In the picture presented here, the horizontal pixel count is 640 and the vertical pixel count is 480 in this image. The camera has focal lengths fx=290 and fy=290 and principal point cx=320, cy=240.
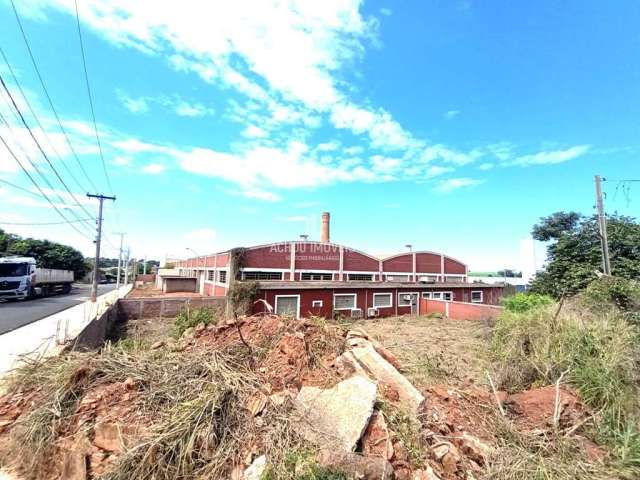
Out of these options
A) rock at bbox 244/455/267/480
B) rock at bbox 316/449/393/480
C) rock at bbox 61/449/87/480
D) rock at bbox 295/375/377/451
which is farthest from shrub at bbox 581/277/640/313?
rock at bbox 61/449/87/480

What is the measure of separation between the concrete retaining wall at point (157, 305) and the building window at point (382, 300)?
10004 mm

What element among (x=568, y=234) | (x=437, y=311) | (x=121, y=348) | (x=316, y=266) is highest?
(x=568, y=234)

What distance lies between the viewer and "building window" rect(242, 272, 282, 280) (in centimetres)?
2046

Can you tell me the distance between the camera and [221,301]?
18.5 m

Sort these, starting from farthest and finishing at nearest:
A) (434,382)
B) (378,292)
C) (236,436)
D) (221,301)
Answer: (378,292)
(221,301)
(434,382)
(236,436)

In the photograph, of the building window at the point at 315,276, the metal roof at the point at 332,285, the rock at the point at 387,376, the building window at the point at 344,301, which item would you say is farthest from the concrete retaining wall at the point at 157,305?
the rock at the point at 387,376

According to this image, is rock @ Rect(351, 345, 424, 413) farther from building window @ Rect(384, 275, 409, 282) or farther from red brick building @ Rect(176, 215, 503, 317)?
building window @ Rect(384, 275, 409, 282)

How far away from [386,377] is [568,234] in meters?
24.9

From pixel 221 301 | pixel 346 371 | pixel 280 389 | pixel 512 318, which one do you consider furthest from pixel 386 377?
pixel 221 301

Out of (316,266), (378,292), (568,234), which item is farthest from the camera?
(316,266)

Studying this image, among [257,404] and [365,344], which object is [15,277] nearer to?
[257,404]

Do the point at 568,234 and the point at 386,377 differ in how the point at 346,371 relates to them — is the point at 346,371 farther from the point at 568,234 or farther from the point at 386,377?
the point at 568,234

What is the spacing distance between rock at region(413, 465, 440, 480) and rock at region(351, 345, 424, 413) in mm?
821

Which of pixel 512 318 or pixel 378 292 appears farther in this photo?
pixel 378 292
